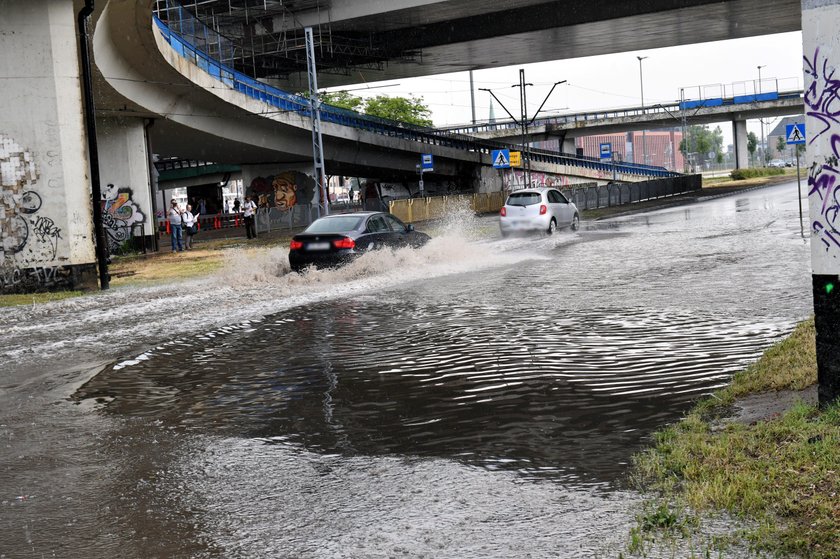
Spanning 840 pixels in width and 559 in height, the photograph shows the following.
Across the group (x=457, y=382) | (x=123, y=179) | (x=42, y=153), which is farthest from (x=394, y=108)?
(x=457, y=382)

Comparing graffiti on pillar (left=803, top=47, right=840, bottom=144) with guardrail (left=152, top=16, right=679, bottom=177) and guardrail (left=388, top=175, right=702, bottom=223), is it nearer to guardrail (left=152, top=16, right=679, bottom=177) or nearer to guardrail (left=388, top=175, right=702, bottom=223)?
guardrail (left=152, top=16, right=679, bottom=177)

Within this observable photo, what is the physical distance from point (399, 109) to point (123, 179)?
205 ft

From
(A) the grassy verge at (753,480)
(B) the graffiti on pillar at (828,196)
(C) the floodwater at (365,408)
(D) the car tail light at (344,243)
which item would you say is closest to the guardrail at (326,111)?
(D) the car tail light at (344,243)

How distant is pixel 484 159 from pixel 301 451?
64.5m

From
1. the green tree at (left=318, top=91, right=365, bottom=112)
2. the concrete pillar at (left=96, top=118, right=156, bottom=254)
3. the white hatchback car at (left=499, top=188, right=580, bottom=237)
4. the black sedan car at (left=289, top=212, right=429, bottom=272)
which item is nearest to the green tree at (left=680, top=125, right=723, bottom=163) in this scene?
the green tree at (left=318, top=91, right=365, bottom=112)

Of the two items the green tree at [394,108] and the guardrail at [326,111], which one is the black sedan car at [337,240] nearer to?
the guardrail at [326,111]

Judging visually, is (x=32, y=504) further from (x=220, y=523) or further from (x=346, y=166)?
(x=346, y=166)

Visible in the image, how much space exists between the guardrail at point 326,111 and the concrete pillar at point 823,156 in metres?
27.1

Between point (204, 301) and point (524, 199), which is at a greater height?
point (524, 199)

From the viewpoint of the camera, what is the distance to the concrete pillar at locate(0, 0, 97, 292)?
19.7 m

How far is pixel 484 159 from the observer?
7012 centimetres

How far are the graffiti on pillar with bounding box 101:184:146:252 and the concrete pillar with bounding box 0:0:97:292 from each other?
14.4 m

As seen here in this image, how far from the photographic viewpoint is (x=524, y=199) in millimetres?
29734

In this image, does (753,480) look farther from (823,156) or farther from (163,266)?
(163,266)
